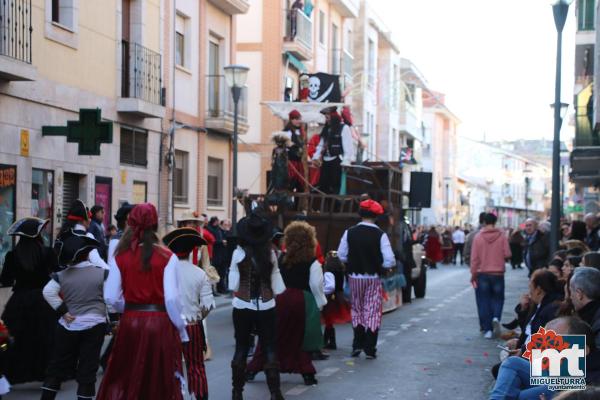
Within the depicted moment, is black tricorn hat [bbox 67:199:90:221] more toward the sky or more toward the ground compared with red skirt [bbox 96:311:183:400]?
more toward the sky

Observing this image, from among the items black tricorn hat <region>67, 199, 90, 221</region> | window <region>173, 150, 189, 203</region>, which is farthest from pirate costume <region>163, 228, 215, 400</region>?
window <region>173, 150, 189, 203</region>

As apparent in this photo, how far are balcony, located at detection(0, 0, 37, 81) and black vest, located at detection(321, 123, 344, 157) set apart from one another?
201 inches

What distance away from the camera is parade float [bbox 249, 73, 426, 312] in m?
17.8

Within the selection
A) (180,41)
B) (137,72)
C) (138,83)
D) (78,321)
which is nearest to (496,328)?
(78,321)

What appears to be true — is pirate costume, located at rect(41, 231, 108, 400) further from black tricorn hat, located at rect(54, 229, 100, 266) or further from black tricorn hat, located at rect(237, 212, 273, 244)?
black tricorn hat, located at rect(237, 212, 273, 244)

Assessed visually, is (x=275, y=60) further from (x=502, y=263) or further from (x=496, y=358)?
(x=496, y=358)

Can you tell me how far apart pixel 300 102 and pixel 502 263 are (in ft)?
21.1

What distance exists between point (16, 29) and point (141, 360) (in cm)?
1166

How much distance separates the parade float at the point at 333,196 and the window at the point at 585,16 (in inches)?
843

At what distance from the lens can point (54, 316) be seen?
35.1 feet

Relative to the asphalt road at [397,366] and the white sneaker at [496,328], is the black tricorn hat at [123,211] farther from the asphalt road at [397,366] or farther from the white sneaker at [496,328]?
the white sneaker at [496,328]

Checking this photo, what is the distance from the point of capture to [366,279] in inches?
515

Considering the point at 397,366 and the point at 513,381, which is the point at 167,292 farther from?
the point at 397,366

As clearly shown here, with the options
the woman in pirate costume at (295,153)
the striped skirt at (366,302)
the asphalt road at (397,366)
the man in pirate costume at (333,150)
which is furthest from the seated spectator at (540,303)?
the man in pirate costume at (333,150)
